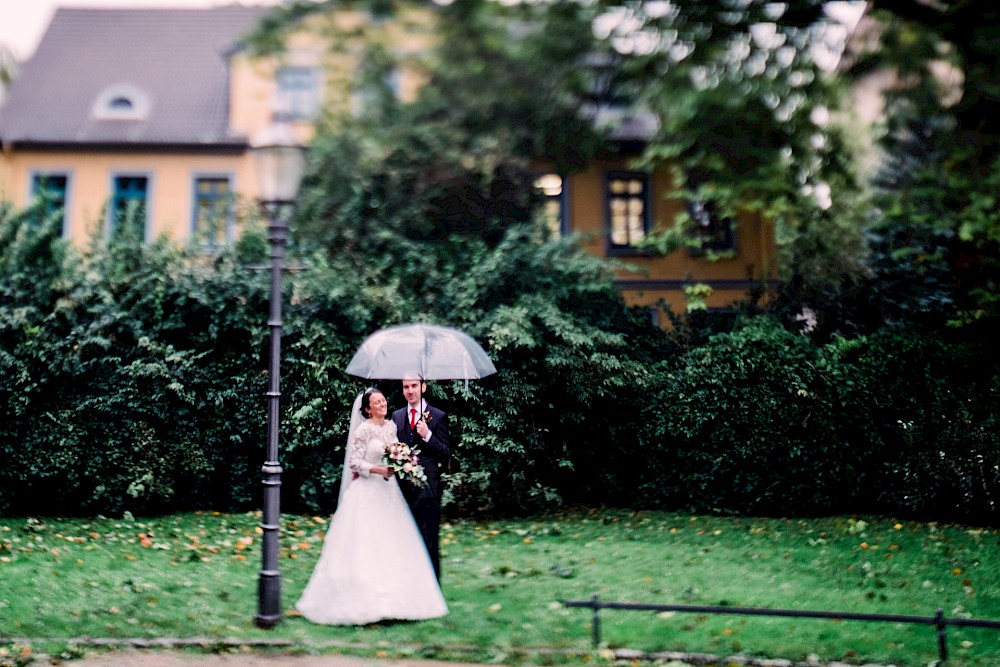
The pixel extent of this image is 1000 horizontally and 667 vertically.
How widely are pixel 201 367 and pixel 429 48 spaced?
630 cm

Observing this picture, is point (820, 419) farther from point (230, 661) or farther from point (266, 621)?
point (230, 661)

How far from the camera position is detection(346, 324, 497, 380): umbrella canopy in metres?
8.26

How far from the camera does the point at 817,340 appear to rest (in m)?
14.9

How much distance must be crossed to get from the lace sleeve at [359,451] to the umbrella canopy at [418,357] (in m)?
0.60

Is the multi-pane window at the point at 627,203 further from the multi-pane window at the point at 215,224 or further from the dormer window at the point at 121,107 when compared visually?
the dormer window at the point at 121,107

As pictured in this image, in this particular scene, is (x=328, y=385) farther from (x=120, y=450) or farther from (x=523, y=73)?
(x=523, y=73)

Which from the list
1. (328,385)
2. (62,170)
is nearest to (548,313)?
(328,385)

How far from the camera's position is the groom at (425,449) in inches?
313

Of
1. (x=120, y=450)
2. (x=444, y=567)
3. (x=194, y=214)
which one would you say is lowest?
(x=444, y=567)

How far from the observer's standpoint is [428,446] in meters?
8.01

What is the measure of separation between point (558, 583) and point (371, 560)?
2445mm

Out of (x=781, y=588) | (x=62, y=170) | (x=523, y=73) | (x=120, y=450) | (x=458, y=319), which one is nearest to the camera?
(x=781, y=588)

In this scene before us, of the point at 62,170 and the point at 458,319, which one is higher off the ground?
the point at 62,170

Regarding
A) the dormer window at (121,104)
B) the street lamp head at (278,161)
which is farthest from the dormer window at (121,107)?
the street lamp head at (278,161)
